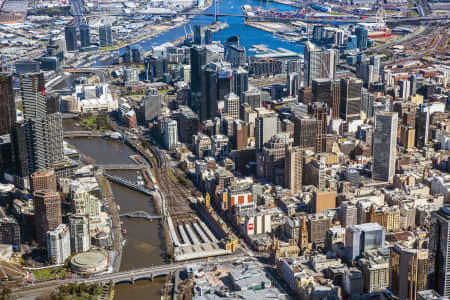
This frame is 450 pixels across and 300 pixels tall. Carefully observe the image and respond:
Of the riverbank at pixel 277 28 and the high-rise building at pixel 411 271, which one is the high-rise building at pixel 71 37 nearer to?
the riverbank at pixel 277 28

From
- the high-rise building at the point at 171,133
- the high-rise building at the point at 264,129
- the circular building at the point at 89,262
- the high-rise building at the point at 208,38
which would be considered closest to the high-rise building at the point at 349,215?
the high-rise building at the point at 264,129

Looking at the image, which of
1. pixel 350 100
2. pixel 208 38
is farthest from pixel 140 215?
pixel 208 38

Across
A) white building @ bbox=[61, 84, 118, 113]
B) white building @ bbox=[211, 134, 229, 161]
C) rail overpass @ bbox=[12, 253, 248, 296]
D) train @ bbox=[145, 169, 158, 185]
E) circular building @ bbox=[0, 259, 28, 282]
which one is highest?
white building @ bbox=[61, 84, 118, 113]

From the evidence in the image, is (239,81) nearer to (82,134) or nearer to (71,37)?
(82,134)

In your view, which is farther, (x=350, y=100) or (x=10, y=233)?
(x=350, y=100)

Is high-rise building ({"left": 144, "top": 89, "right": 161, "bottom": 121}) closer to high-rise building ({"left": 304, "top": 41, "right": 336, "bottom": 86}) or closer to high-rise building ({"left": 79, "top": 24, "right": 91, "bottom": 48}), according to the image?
high-rise building ({"left": 304, "top": 41, "right": 336, "bottom": 86})

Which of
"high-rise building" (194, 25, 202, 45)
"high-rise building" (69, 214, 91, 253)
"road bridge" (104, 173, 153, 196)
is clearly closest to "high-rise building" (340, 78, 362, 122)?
"road bridge" (104, 173, 153, 196)
